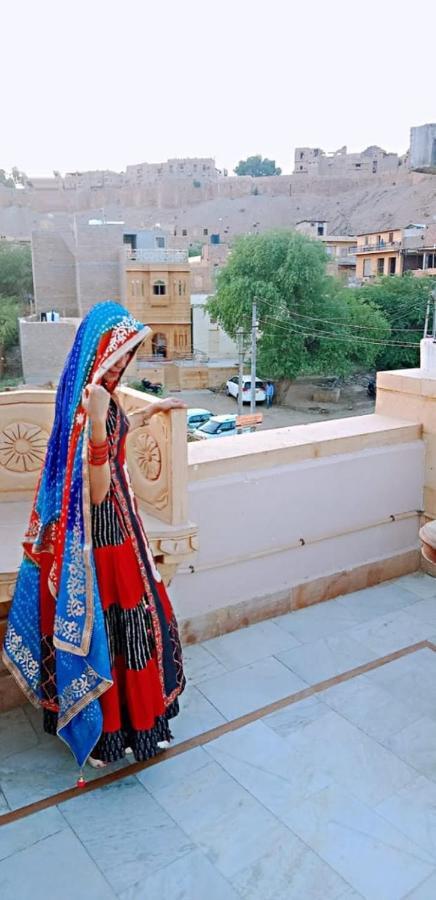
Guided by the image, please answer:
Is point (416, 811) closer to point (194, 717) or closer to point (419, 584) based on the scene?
point (194, 717)

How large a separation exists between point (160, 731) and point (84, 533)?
2.82ft

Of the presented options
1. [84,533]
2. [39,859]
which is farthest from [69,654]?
[39,859]

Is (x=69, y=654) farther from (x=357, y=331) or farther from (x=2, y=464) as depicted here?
(x=357, y=331)

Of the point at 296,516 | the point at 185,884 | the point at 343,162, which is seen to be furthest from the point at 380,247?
the point at 343,162

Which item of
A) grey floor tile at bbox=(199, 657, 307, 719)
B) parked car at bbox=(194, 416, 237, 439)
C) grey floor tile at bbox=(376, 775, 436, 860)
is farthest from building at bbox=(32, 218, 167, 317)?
grey floor tile at bbox=(376, 775, 436, 860)

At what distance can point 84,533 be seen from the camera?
7.70ft

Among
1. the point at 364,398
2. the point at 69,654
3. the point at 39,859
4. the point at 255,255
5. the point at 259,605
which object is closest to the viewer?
the point at 39,859

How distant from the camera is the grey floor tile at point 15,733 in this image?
2.76 meters

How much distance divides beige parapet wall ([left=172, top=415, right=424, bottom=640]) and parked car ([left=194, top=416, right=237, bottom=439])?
43.5ft

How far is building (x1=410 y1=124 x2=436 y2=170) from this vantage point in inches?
99.4

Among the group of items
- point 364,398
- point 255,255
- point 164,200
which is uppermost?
point 164,200

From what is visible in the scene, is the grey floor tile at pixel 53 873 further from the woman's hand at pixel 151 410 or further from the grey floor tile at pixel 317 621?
the grey floor tile at pixel 317 621

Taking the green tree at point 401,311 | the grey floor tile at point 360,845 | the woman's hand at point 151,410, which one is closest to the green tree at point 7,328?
the green tree at point 401,311

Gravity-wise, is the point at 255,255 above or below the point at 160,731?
above
